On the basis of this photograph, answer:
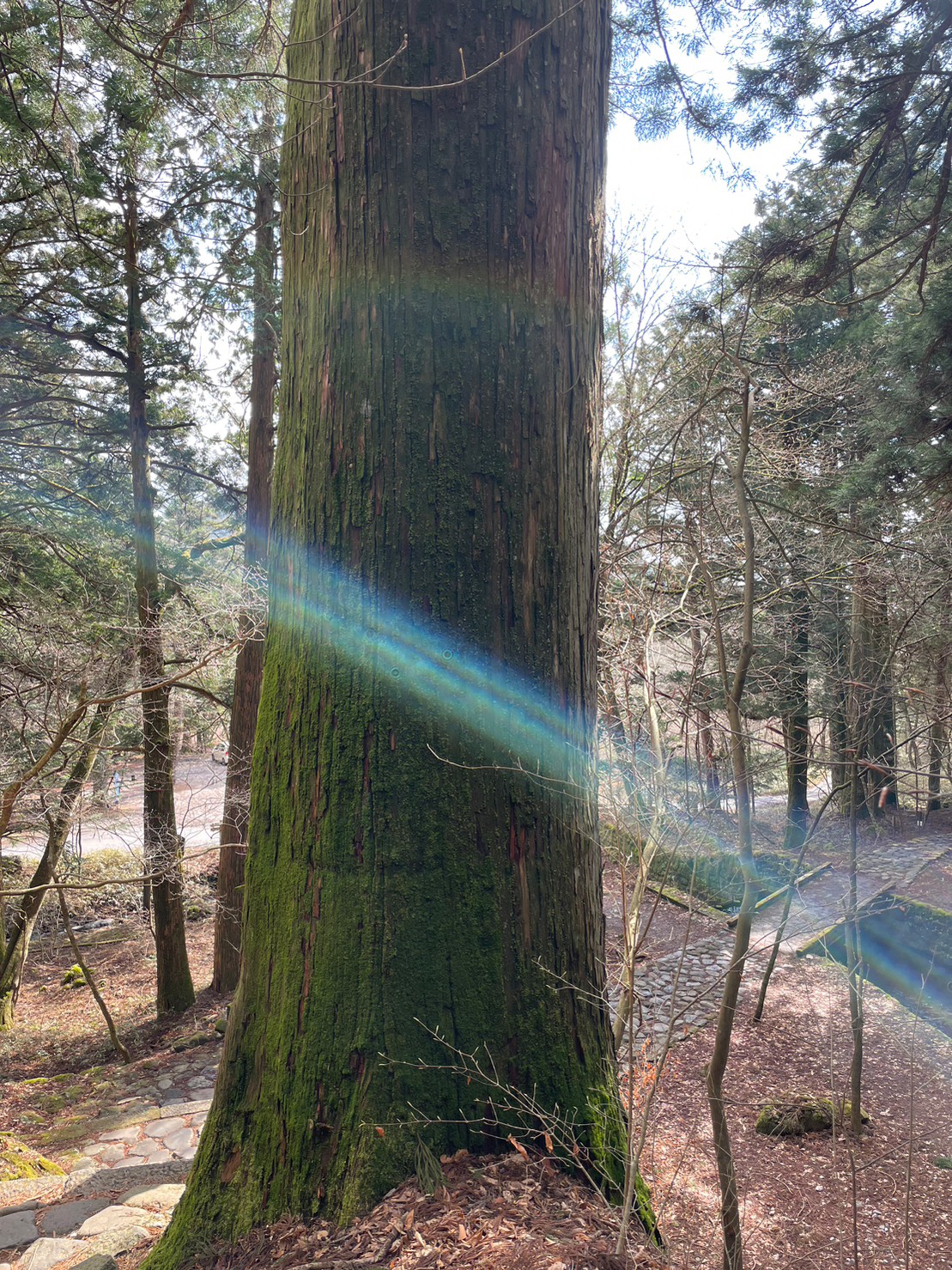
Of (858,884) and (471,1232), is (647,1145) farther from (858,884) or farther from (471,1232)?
(858,884)

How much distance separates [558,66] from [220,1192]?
2.45m

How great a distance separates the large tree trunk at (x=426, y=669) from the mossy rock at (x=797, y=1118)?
504 cm

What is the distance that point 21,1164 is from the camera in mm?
4910

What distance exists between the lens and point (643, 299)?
9.00 metres

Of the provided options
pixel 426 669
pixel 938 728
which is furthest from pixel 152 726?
pixel 938 728

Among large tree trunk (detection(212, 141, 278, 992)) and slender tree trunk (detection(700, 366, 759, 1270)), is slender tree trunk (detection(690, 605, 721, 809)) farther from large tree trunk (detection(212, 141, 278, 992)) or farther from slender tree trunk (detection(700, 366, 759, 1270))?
large tree trunk (detection(212, 141, 278, 992))

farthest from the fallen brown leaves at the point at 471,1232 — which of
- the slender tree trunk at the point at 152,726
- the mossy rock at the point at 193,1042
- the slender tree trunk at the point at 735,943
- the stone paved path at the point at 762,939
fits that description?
the mossy rock at the point at 193,1042

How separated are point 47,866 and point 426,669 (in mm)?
8938

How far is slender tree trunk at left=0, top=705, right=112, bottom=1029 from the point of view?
7703 millimetres

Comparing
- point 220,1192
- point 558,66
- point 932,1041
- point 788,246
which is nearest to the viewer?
point 220,1192

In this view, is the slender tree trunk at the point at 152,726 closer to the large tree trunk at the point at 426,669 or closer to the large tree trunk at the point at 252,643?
the large tree trunk at the point at 252,643

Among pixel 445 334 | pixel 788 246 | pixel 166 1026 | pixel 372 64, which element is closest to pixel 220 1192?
pixel 445 334

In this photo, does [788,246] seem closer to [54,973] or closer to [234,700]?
[234,700]

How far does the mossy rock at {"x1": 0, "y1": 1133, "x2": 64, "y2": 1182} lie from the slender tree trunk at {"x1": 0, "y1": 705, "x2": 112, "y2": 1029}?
5.63ft
